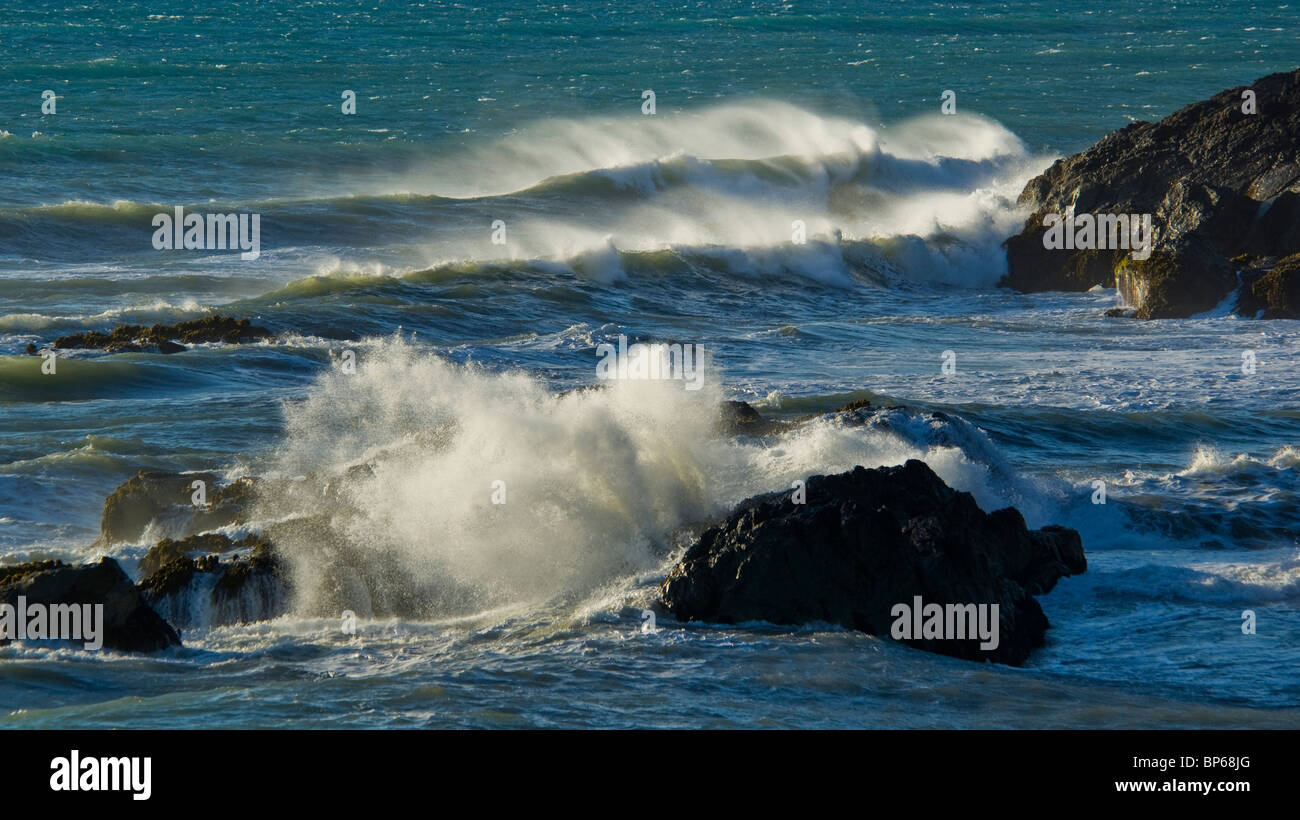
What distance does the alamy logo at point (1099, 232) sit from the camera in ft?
82.7

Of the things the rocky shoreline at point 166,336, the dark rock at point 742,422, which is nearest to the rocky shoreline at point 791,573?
the dark rock at point 742,422

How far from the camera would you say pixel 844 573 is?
10062 mm

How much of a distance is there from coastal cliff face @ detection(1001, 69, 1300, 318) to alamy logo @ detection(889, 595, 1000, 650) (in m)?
15.1

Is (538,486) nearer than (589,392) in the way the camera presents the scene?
Yes

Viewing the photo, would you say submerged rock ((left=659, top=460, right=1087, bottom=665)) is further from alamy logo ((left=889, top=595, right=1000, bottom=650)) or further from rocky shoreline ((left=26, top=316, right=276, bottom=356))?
rocky shoreline ((left=26, top=316, right=276, bottom=356))

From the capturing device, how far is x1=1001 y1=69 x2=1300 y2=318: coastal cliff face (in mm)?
23688

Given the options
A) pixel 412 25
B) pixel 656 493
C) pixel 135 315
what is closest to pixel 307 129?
pixel 135 315

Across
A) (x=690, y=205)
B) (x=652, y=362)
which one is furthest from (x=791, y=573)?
(x=690, y=205)

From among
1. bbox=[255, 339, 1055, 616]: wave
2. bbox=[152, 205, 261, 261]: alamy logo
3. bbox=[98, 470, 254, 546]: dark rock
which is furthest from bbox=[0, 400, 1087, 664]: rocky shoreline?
bbox=[152, 205, 261, 261]: alamy logo

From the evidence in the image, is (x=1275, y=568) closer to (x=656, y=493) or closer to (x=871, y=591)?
(x=871, y=591)

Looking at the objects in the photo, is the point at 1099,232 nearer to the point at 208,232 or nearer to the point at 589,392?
the point at 589,392

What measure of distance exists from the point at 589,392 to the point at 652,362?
2.91m

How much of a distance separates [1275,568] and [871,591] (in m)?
3.79

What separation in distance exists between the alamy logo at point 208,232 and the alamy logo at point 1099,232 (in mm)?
14704
